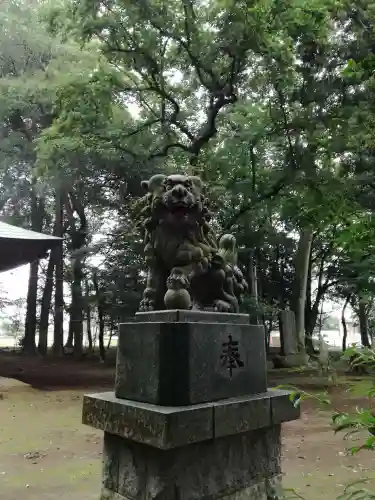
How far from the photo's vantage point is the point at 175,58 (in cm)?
1031

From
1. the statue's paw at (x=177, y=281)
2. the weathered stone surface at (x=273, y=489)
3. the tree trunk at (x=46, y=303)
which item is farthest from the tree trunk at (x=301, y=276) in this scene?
the statue's paw at (x=177, y=281)

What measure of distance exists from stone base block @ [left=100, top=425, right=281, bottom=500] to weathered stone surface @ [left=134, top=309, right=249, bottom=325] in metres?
0.78

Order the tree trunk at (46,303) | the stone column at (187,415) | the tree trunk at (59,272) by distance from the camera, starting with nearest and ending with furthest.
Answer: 1. the stone column at (187,415)
2. the tree trunk at (59,272)
3. the tree trunk at (46,303)

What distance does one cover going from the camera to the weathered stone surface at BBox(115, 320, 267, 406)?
104 inches


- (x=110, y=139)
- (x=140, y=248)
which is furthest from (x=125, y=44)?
(x=140, y=248)

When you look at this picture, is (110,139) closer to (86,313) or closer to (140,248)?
(140,248)

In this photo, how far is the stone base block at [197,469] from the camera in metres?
2.54

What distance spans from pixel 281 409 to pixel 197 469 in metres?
0.84

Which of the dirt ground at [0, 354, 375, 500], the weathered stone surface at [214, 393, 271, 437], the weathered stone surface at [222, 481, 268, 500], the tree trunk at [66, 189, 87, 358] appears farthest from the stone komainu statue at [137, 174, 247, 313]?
the tree trunk at [66, 189, 87, 358]

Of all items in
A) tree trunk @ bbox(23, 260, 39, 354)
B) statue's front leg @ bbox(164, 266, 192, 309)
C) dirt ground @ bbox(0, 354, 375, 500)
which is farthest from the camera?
tree trunk @ bbox(23, 260, 39, 354)

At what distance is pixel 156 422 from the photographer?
2.44 meters

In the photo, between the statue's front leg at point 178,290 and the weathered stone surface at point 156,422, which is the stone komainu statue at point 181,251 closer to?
the statue's front leg at point 178,290

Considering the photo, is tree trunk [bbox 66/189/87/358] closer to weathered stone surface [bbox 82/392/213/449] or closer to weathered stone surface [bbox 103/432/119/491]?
weathered stone surface [bbox 103/432/119/491]

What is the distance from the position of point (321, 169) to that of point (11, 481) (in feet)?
25.8
